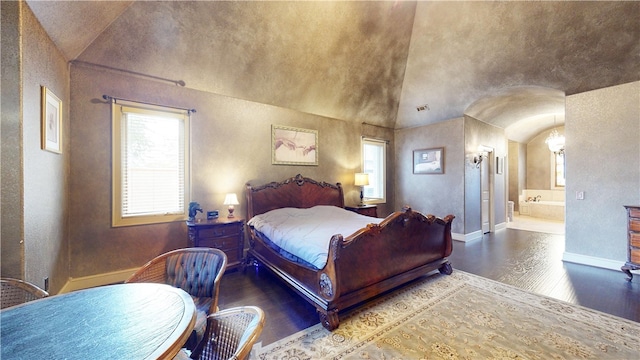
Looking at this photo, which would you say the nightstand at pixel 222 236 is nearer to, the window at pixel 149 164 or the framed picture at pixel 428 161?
the window at pixel 149 164

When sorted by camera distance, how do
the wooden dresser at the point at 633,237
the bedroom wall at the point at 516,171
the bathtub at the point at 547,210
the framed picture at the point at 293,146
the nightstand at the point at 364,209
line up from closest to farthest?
the wooden dresser at the point at 633,237 < the framed picture at the point at 293,146 < the nightstand at the point at 364,209 < the bathtub at the point at 547,210 < the bedroom wall at the point at 516,171

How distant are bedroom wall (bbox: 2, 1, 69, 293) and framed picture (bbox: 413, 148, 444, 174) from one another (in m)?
6.17

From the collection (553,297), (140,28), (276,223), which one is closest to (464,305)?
(553,297)

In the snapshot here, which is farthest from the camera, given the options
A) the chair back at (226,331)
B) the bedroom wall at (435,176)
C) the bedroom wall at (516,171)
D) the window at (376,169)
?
the bedroom wall at (516,171)

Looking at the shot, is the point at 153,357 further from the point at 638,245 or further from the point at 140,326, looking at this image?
the point at 638,245

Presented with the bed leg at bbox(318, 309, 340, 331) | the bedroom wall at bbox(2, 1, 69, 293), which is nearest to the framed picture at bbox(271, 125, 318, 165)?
the bedroom wall at bbox(2, 1, 69, 293)

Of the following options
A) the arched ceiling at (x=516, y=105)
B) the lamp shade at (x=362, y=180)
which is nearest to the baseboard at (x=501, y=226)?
the arched ceiling at (x=516, y=105)

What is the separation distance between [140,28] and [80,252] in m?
2.80

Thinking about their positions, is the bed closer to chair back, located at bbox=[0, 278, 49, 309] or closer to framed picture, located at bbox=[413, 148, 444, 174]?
chair back, located at bbox=[0, 278, 49, 309]

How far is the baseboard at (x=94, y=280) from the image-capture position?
285 centimetres

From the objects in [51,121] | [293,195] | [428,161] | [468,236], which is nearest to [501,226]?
[468,236]

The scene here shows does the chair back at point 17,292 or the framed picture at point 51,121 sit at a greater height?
the framed picture at point 51,121

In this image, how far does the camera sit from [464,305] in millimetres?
2504

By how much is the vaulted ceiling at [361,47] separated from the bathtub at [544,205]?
4.66 m
